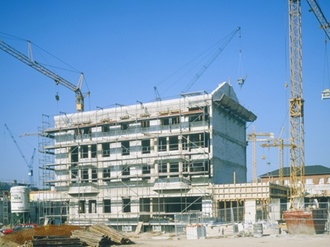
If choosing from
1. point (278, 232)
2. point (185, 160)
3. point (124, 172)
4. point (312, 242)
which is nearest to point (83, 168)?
point (124, 172)

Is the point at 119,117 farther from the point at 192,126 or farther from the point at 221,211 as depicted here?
the point at 221,211

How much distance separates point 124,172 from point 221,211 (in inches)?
508

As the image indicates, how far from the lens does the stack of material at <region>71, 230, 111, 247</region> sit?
2942 centimetres

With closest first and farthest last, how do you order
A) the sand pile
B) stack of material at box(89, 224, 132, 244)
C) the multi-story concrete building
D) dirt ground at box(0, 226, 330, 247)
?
dirt ground at box(0, 226, 330, 247) < stack of material at box(89, 224, 132, 244) < the sand pile < the multi-story concrete building

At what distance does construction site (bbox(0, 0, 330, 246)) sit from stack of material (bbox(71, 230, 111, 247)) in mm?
11462

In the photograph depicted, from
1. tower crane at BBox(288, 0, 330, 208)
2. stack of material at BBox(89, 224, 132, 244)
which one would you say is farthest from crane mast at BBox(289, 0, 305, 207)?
stack of material at BBox(89, 224, 132, 244)

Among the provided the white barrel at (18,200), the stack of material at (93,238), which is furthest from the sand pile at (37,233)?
the white barrel at (18,200)

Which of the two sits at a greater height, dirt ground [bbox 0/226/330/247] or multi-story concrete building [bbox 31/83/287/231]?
multi-story concrete building [bbox 31/83/287/231]

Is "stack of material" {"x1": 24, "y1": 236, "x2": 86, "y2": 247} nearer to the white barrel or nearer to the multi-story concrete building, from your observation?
the multi-story concrete building

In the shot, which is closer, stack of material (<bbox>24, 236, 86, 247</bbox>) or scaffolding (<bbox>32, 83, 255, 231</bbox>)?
stack of material (<bbox>24, 236, 86, 247</bbox>)

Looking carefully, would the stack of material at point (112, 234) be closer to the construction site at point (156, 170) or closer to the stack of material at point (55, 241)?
the stack of material at point (55, 241)

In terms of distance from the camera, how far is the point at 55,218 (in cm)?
5569

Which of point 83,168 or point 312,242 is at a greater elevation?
point 83,168

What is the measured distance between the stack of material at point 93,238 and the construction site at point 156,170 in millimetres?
11462
